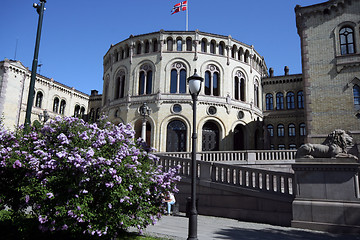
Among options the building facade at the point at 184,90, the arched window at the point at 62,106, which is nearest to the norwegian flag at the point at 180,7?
the building facade at the point at 184,90

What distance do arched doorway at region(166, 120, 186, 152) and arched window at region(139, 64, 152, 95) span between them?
500cm

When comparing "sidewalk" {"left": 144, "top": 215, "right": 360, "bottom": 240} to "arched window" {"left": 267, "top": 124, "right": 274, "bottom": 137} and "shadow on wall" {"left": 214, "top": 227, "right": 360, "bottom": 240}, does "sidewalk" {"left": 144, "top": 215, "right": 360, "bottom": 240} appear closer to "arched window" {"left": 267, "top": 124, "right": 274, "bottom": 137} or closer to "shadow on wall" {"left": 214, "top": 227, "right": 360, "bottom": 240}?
"shadow on wall" {"left": 214, "top": 227, "right": 360, "bottom": 240}

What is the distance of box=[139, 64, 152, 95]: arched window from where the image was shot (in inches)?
1256

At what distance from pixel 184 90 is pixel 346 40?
52.7ft

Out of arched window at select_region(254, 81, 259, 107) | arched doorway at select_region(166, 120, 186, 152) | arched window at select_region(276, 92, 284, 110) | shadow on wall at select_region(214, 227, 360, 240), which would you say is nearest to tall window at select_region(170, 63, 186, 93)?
arched doorway at select_region(166, 120, 186, 152)

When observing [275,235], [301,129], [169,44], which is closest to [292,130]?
[301,129]

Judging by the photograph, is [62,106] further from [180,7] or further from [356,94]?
[356,94]

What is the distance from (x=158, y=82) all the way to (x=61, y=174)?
82.9 feet

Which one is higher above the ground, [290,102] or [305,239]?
[290,102]

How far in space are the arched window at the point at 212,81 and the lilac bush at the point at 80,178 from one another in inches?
979

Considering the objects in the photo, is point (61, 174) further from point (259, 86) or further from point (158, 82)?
point (259, 86)

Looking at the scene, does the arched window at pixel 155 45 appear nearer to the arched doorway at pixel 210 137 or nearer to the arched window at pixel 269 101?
the arched doorway at pixel 210 137

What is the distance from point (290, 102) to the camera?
3775 centimetres

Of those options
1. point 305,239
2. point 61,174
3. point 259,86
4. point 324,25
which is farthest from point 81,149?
point 259,86
